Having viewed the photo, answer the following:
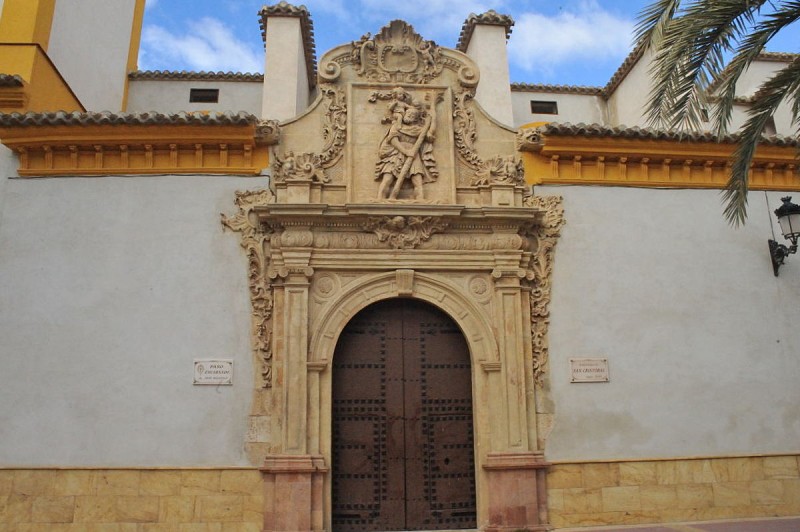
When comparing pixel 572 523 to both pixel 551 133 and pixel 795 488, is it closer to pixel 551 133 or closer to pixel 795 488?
pixel 795 488

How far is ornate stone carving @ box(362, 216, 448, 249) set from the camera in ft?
25.4

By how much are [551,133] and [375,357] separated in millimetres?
3340

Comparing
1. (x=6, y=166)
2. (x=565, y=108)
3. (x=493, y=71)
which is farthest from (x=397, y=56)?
Result: (x=565, y=108)

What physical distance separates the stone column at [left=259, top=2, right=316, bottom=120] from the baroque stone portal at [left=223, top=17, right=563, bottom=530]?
11.4 feet

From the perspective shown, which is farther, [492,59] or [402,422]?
[492,59]

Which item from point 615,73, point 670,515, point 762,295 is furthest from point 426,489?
point 615,73

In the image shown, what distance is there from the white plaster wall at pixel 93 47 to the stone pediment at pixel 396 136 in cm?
444

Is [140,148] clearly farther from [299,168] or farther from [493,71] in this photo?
[493,71]

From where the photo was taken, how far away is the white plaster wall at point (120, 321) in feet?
23.5

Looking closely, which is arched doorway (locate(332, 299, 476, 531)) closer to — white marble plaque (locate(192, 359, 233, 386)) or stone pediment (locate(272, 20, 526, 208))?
white marble plaque (locate(192, 359, 233, 386))

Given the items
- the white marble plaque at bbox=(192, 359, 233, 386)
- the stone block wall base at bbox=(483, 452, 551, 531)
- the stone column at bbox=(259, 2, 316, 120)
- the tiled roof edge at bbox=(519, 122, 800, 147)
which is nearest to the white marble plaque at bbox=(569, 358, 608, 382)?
the stone block wall base at bbox=(483, 452, 551, 531)

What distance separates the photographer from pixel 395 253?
7754 mm

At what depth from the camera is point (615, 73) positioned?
50.0 ft

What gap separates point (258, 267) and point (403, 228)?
5.48 ft
